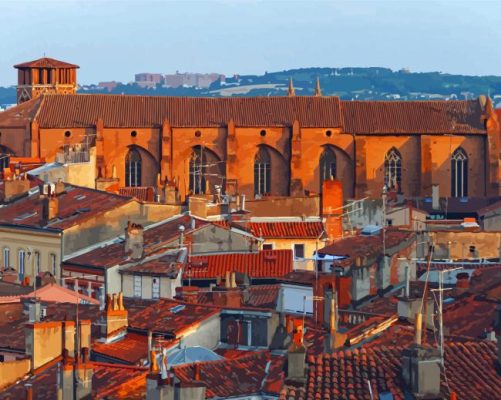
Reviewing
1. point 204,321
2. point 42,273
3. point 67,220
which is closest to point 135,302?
point 204,321

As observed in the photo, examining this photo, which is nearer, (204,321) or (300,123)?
(204,321)

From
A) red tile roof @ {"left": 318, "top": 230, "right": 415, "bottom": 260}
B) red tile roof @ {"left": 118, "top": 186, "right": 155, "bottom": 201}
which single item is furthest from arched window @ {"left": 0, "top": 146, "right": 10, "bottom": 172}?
red tile roof @ {"left": 318, "top": 230, "right": 415, "bottom": 260}

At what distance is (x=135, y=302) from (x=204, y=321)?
8848mm

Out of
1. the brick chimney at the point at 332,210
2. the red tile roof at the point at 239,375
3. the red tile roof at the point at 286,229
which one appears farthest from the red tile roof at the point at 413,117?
the red tile roof at the point at 239,375

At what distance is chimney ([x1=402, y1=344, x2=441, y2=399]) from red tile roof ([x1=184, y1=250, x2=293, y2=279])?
27.0 metres

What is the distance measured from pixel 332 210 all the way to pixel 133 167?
40.7 meters

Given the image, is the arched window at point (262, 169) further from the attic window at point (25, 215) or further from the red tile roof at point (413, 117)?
the attic window at point (25, 215)

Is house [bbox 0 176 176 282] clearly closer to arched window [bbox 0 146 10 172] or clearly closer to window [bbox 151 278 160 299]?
window [bbox 151 278 160 299]

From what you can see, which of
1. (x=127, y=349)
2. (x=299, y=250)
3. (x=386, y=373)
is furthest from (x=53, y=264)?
(x=386, y=373)

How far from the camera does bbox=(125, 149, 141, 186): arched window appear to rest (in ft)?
372

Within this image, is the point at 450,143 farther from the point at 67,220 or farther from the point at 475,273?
the point at 475,273

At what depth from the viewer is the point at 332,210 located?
74.2 metres

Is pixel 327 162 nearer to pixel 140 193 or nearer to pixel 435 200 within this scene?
pixel 435 200

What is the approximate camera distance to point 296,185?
113 metres
